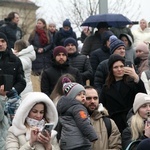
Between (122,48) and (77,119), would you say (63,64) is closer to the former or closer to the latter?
(122,48)

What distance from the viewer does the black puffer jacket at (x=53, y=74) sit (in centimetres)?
880

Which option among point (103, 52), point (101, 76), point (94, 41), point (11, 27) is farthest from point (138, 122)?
point (11, 27)

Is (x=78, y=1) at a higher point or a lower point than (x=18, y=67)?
higher

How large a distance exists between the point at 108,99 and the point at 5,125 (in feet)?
5.71

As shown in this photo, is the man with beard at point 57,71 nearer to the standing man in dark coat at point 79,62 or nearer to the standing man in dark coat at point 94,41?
the standing man in dark coat at point 79,62

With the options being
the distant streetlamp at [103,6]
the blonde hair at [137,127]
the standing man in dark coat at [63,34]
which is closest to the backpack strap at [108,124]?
the blonde hair at [137,127]

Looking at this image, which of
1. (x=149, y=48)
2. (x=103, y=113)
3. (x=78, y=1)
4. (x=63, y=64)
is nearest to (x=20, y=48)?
(x=63, y=64)

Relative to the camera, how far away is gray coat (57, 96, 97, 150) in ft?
20.4

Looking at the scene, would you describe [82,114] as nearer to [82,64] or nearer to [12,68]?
[12,68]

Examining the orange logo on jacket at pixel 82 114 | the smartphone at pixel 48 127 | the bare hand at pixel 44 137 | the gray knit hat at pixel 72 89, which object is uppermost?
the gray knit hat at pixel 72 89

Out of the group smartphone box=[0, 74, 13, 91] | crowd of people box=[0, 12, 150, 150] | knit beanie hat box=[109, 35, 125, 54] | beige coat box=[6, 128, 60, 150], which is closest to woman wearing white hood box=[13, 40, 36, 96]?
crowd of people box=[0, 12, 150, 150]

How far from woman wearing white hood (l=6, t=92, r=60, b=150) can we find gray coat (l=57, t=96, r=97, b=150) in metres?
0.20

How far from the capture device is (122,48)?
29.6 ft

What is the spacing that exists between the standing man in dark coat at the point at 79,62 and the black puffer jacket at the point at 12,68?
1562mm
